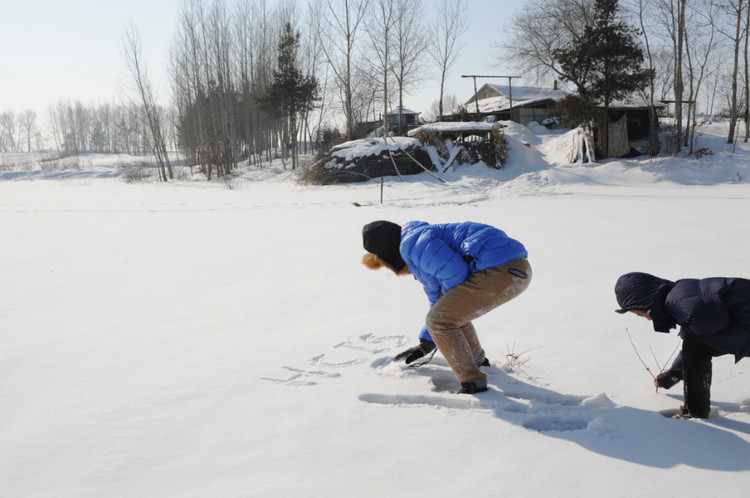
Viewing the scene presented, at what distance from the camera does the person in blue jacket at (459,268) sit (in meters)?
2.64

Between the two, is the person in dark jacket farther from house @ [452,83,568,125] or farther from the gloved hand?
house @ [452,83,568,125]

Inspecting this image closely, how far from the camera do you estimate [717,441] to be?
216 centimetres

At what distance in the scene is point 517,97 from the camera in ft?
97.5

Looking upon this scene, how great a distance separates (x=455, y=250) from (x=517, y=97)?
29.7 m

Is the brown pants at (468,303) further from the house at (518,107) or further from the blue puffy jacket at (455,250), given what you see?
the house at (518,107)

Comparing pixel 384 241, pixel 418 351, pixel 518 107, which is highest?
pixel 518 107

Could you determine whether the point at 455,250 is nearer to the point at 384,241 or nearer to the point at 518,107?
the point at 384,241

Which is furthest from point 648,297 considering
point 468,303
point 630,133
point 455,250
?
point 630,133

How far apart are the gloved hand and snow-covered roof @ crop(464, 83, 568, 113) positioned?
26852 millimetres

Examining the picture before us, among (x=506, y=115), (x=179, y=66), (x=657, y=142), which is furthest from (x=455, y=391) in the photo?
(x=179, y=66)

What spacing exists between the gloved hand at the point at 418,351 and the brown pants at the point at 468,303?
1.33 ft

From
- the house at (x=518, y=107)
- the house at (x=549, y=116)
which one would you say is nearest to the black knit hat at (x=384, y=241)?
the house at (x=549, y=116)

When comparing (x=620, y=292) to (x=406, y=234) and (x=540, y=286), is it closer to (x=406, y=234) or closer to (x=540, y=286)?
(x=406, y=234)

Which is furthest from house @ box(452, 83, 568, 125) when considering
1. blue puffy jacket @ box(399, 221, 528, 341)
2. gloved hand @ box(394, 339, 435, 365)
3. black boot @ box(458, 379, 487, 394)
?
black boot @ box(458, 379, 487, 394)
